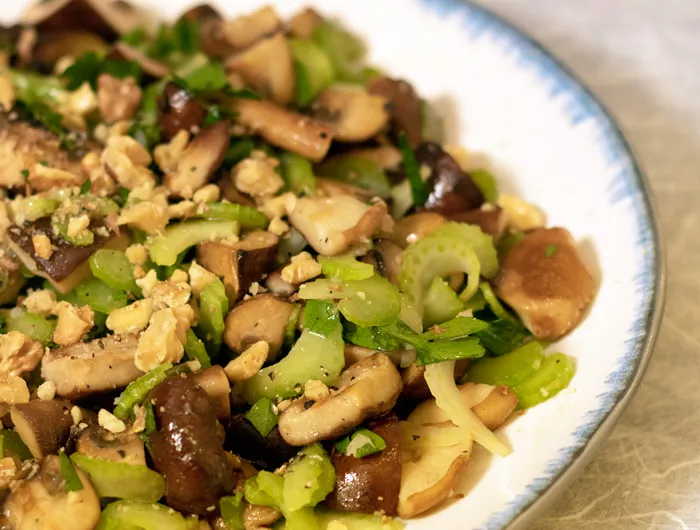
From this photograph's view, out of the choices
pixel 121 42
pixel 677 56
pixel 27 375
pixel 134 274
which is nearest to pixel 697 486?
pixel 134 274

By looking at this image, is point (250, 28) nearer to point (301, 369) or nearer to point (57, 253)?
point (57, 253)

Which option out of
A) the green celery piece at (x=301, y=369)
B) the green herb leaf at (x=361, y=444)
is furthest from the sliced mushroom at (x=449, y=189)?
the green herb leaf at (x=361, y=444)

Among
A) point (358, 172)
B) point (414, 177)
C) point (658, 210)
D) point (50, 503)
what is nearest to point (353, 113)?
point (358, 172)

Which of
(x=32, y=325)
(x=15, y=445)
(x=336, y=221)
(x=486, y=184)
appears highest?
(x=336, y=221)

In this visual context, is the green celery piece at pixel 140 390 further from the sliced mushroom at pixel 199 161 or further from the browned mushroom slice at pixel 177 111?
the browned mushroom slice at pixel 177 111

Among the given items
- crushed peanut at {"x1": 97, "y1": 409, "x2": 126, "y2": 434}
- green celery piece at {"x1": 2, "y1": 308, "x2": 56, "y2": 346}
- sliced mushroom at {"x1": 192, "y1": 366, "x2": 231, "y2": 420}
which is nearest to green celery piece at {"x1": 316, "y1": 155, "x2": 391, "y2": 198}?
sliced mushroom at {"x1": 192, "y1": 366, "x2": 231, "y2": 420}
